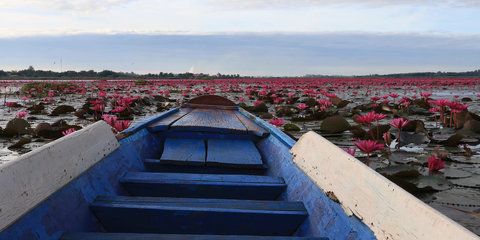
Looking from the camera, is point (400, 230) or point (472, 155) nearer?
point (400, 230)

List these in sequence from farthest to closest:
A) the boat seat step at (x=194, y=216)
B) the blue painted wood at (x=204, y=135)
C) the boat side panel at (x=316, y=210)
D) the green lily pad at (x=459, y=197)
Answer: the blue painted wood at (x=204, y=135)
the green lily pad at (x=459, y=197)
the boat seat step at (x=194, y=216)
the boat side panel at (x=316, y=210)

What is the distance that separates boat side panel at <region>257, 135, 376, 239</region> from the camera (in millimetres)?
925

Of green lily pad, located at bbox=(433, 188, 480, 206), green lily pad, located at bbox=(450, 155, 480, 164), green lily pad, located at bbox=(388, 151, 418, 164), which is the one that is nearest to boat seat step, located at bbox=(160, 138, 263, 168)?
green lily pad, located at bbox=(433, 188, 480, 206)

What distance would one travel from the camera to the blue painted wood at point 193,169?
195cm

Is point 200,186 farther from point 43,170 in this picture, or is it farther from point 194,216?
point 43,170

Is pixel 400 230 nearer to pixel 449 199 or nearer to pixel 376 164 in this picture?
pixel 449 199

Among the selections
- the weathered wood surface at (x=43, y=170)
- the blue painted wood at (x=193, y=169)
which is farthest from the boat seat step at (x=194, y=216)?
the blue painted wood at (x=193, y=169)

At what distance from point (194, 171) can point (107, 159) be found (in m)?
0.61

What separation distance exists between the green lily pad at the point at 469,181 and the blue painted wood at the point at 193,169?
1.22 m

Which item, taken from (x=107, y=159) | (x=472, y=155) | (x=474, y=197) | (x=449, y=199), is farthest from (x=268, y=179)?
(x=472, y=155)

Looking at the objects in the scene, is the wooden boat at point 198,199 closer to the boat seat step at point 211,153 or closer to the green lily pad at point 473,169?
the boat seat step at point 211,153

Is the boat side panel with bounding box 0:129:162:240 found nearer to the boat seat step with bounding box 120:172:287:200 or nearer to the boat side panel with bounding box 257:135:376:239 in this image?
the boat seat step with bounding box 120:172:287:200

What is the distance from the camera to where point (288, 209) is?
3.93 feet

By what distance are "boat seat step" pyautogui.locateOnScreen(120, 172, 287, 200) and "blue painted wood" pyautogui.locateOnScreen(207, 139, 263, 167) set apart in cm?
35
